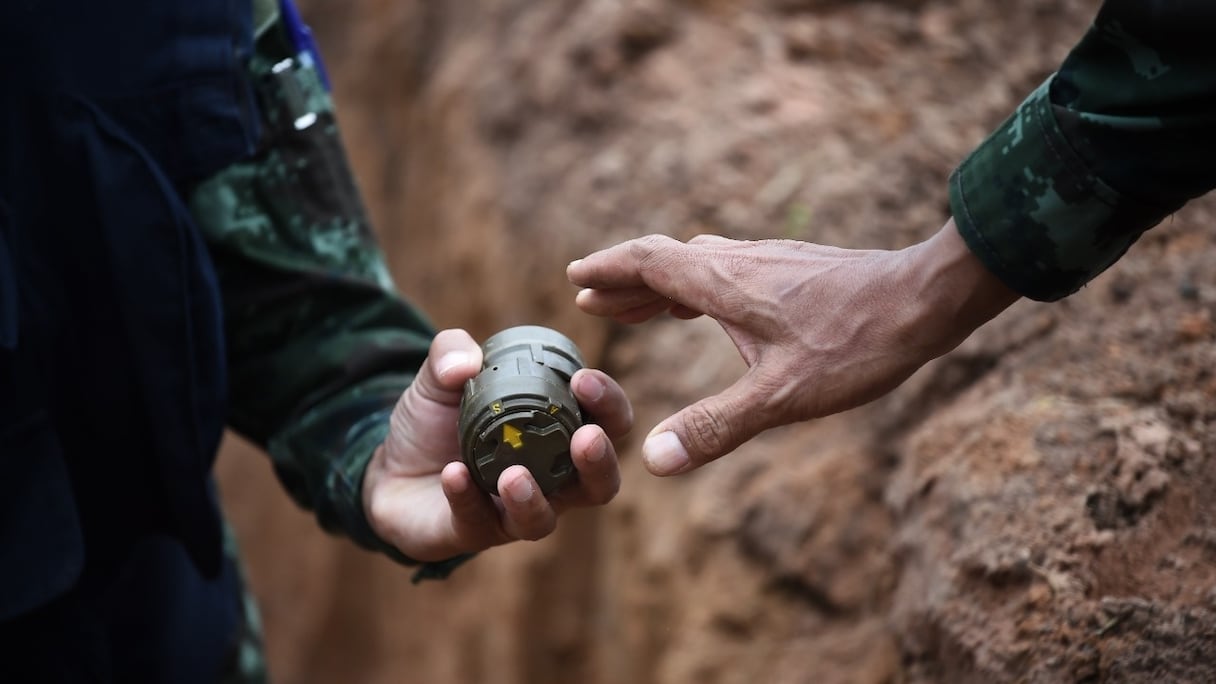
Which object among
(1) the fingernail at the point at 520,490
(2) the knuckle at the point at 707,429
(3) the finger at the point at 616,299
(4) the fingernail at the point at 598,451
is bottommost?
(1) the fingernail at the point at 520,490

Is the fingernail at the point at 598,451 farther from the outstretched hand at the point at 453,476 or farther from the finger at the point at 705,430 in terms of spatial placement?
the finger at the point at 705,430

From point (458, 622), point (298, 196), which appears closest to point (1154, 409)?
point (298, 196)

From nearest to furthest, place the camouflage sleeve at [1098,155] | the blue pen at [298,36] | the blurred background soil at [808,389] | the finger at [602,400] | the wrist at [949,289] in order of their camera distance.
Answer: the camouflage sleeve at [1098,155] → the wrist at [949,289] → the finger at [602,400] → the blurred background soil at [808,389] → the blue pen at [298,36]

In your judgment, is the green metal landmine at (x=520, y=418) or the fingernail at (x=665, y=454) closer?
the fingernail at (x=665, y=454)

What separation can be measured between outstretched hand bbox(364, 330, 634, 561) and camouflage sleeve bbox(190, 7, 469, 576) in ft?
0.46

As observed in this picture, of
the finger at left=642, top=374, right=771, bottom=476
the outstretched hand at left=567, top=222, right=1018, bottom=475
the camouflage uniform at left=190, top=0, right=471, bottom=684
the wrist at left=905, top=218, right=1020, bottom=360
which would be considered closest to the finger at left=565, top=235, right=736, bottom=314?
the outstretched hand at left=567, top=222, right=1018, bottom=475

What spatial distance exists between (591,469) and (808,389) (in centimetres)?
32

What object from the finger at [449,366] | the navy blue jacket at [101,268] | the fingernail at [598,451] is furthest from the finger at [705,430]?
the navy blue jacket at [101,268]

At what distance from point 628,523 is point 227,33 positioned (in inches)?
63.9

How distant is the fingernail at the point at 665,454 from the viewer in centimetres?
131

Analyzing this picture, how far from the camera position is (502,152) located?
3.94 meters

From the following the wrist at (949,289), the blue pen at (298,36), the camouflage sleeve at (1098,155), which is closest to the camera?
the camouflage sleeve at (1098,155)

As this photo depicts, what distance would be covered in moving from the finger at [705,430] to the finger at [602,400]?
0.17 meters

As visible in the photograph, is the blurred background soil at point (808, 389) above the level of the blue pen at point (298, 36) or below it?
below
